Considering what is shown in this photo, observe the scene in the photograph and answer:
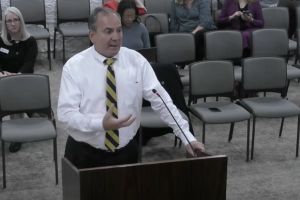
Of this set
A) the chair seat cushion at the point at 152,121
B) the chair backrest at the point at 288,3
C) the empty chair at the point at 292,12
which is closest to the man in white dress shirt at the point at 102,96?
the chair seat cushion at the point at 152,121

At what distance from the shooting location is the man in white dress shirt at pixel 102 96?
297cm

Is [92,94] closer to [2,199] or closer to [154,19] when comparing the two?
[2,199]

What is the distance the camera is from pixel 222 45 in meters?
6.68

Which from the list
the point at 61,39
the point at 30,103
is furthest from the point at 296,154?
the point at 61,39

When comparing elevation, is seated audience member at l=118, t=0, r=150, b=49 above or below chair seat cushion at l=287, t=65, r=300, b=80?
above

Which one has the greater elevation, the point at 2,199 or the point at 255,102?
the point at 255,102

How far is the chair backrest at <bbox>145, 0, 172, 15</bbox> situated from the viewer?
830 centimetres

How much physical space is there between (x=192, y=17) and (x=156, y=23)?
47 centimetres

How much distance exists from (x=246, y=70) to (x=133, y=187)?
11.1ft

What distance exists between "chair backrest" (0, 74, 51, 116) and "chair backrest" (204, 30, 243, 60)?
2258mm

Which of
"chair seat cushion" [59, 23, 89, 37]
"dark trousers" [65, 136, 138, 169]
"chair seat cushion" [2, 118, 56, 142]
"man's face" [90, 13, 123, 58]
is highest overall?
"man's face" [90, 13, 123, 58]

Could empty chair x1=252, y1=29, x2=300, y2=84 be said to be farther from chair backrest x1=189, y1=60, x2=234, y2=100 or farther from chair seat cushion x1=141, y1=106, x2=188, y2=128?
chair seat cushion x1=141, y1=106, x2=188, y2=128

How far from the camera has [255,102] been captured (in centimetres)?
564

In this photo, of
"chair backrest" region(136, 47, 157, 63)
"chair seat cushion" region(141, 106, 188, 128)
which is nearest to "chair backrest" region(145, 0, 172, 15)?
"chair backrest" region(136, 47, 157, 63)
